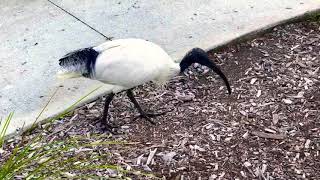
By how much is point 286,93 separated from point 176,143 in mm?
851

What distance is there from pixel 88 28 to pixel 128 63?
1.47 m

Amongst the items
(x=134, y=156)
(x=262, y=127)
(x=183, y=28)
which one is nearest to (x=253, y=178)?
(x=262, y=127)

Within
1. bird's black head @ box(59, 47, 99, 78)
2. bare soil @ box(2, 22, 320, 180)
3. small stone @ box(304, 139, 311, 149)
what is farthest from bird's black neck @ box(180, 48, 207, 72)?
small stone @ box(304, 139, 311, 149)

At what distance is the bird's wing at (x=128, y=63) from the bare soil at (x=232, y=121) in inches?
14.2

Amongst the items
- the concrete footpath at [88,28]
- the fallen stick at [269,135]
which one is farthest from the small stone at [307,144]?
the concrete footpath at [88,28]

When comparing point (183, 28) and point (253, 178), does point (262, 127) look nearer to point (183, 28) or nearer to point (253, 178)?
point (253, 178)

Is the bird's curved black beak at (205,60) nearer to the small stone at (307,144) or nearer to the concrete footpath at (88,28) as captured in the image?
the small stone at (307,144)

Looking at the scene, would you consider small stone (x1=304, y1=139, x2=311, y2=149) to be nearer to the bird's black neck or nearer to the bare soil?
the bare soil

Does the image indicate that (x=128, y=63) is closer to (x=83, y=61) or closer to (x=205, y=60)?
(x=83, y=61)

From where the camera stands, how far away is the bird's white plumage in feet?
10.8

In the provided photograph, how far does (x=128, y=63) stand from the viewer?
3275 mm

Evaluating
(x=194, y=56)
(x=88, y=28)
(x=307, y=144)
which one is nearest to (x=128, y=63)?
(x=194, y=56)

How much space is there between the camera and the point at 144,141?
346 centimetres

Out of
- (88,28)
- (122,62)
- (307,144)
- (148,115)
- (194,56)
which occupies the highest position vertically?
(122,62)
